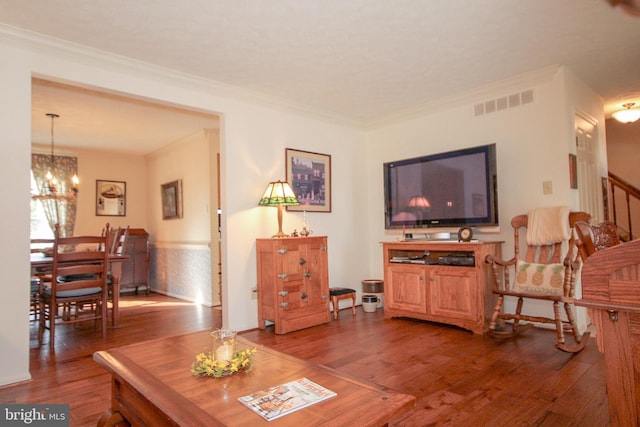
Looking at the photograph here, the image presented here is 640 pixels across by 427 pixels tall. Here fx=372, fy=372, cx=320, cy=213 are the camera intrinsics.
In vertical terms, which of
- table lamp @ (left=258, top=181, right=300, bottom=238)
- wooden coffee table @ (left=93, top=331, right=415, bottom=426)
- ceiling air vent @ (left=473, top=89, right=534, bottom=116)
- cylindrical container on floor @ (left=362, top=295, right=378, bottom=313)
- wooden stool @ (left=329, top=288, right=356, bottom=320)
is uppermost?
ceiling air vent @ (left=473, top=89, right=534, bottom=116)

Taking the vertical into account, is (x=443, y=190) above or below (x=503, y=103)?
below

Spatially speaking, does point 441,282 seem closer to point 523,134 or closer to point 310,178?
point 523,134

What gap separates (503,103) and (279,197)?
2.50 meters

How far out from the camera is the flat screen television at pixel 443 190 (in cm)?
367

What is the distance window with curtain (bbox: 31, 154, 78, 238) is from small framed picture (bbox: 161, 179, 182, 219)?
1.31 m

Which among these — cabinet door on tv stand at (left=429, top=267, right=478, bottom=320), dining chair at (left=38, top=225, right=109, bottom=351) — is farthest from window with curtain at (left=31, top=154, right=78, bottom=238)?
cabinet door on tv stand at (left=429, top=267, right=478, bottom=320)

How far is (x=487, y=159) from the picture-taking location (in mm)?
3645

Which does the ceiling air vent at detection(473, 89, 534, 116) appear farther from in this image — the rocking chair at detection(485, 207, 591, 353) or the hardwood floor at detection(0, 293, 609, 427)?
the hardwood floor at detection(0, 293, 609, 427)

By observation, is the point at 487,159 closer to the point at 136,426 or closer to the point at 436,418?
the point at 436,418

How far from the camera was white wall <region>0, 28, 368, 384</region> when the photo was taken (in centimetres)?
256

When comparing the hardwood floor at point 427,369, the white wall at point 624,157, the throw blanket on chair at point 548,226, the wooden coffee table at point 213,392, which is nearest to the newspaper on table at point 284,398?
the wooden coffee table at point 213,392

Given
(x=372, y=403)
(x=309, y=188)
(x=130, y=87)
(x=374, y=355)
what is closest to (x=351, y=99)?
(x=309, y=188)

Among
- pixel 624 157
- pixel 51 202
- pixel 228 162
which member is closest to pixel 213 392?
pixel 228 162

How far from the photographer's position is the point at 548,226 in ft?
10.7
